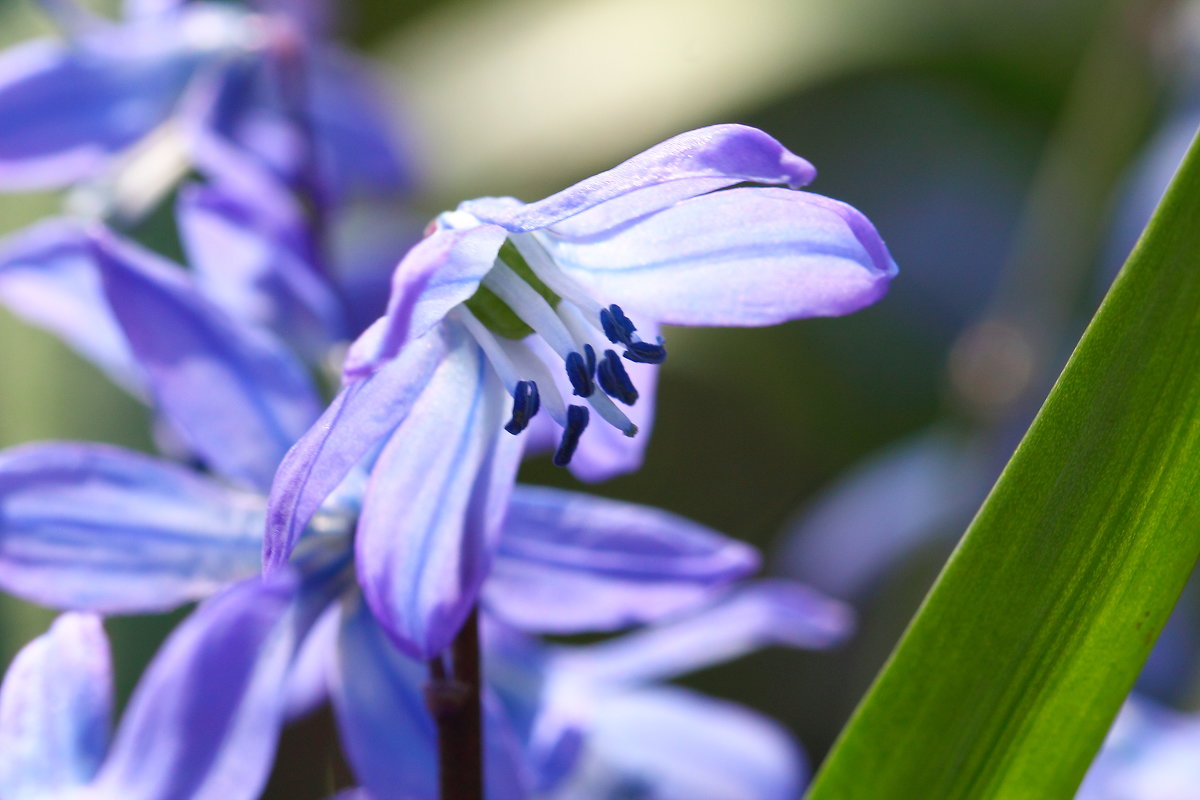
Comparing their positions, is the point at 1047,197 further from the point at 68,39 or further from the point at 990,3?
the point at 68,39

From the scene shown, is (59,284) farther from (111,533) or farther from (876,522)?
(876,522)

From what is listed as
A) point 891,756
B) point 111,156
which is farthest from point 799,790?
point 111,156

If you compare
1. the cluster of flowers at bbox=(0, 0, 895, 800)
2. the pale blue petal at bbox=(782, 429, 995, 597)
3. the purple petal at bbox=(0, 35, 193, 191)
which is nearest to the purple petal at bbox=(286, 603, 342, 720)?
the cluster of flowers at bbox=(0, 0, 895, 800)

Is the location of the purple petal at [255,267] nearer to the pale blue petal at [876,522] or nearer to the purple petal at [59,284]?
the purple petal at [59,284]

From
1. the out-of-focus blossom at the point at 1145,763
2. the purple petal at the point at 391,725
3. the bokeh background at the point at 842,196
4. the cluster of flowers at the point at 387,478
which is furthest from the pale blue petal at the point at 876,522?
the purple petal at the point at 391,725

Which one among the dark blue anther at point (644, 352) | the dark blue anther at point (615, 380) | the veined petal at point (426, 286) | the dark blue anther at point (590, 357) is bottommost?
the dark blue anther at point (615, 380)

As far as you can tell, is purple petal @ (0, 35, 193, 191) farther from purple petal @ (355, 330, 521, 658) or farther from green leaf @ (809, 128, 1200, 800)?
green leaf @ (809, 128, 1200, 800)
